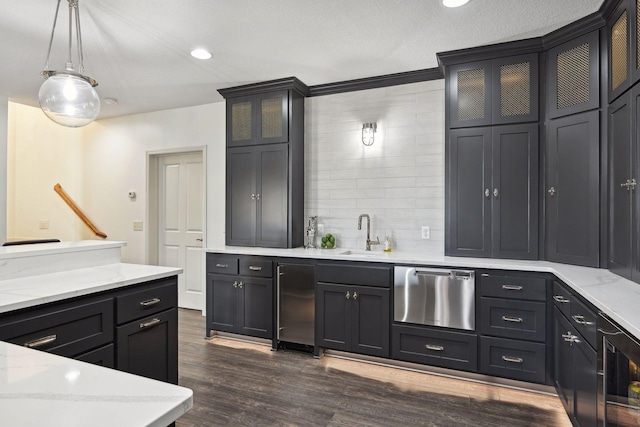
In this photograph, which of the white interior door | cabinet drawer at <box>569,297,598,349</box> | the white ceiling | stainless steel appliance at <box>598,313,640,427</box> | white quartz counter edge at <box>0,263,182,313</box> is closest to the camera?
stainless steel appliance at <box>598,313,640,427</box>

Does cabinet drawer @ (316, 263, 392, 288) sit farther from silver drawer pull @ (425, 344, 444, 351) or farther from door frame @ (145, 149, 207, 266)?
door frame @ (145, 149, 207, 266)

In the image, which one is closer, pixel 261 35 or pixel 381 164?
pixel 261 35

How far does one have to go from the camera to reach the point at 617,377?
1.52m

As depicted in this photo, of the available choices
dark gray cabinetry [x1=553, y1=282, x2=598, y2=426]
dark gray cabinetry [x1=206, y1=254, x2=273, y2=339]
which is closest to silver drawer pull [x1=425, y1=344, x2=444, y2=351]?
dark gray cabinetry [x1=553, y1=282, x2=598, y2=426]

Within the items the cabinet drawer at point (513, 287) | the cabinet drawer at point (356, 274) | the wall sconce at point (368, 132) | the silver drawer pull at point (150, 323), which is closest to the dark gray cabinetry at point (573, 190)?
the cabinet drawer at point (513, 287)

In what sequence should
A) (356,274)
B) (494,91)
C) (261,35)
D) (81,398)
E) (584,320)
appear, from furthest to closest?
(356,274), (494,91), (261,35), (584,320), (81,398)

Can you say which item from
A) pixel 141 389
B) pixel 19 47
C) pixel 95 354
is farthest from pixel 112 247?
pixel 141 389

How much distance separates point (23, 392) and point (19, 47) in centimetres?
345

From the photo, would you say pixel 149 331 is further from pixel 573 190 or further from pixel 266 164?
pixel 573 190

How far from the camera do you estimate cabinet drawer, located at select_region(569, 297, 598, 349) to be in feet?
5.77

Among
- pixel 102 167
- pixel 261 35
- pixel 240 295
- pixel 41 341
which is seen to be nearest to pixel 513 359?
pixel 240 295

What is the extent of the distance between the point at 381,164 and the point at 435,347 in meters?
1.77

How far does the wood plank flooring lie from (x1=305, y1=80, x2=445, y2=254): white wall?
1227 millimetres

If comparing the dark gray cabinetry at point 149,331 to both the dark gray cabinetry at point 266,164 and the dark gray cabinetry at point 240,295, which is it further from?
the dark gray cabinetry at point 266,164
